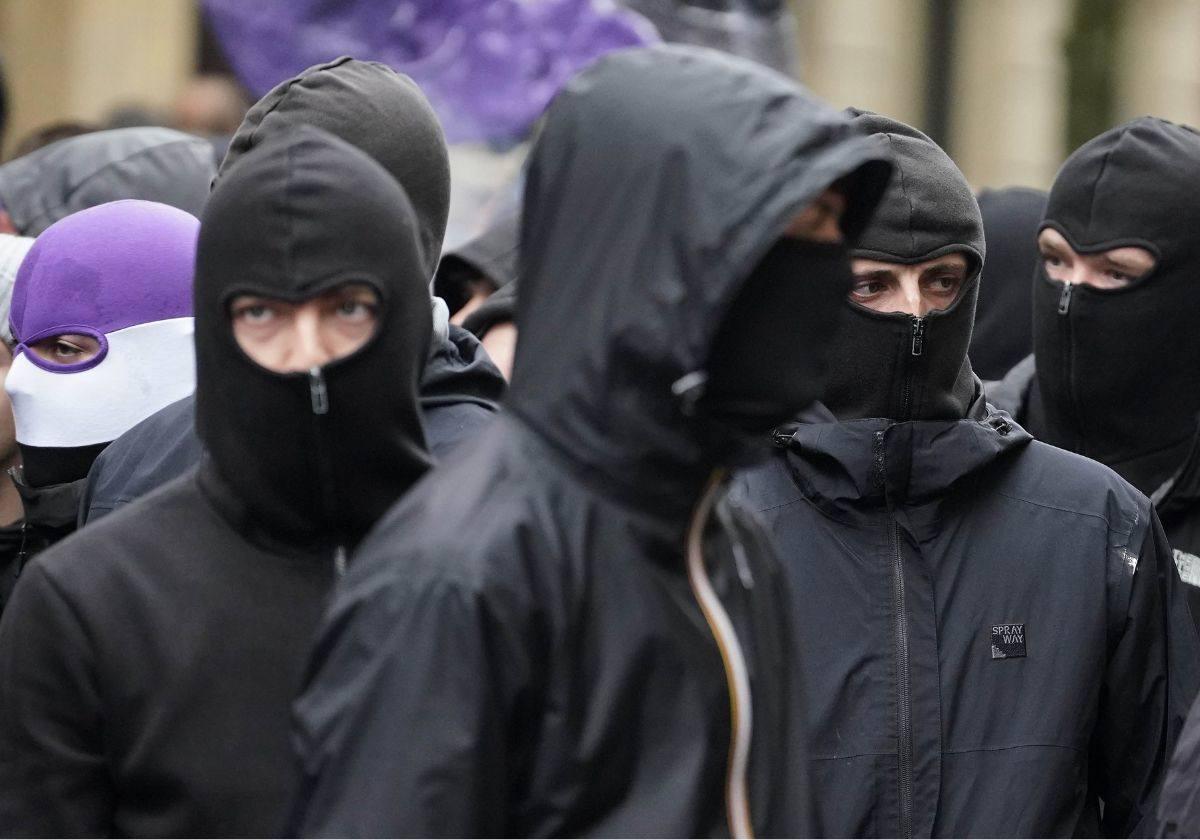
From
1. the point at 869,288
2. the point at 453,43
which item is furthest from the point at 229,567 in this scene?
the point at 453,43

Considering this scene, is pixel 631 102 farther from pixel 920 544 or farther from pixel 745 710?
pixel 920 544

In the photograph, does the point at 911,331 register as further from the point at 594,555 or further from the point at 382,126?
the point at 594,555

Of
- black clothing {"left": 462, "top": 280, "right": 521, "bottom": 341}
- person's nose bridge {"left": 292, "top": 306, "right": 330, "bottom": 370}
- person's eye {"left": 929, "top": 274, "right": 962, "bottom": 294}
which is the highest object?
person's nose bridge {"left": 292, "top": 306, "right": 330, "bottom": 370}

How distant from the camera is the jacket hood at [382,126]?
3773 mm

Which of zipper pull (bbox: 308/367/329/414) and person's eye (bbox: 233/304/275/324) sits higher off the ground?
person's eye (bbox: 233/304/275/324)

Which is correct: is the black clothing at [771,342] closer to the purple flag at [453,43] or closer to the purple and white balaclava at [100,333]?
the purple and white balaclava at [100,333]

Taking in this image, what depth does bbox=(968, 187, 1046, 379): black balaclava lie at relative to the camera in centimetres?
588

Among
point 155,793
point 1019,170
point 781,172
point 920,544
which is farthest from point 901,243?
point 1019,170

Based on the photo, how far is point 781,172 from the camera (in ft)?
7.92

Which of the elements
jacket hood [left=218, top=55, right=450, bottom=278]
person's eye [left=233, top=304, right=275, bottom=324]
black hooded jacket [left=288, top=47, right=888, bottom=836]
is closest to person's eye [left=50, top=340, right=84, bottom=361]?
jacket hood [left=218, top=55, right=450, bottom=278]

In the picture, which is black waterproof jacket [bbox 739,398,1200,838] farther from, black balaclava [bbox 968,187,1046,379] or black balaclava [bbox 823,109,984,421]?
black balaclava [bbox 968,187,1046,379]

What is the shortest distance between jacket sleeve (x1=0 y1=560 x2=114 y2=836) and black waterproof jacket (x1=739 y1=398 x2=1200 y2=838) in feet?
4.22

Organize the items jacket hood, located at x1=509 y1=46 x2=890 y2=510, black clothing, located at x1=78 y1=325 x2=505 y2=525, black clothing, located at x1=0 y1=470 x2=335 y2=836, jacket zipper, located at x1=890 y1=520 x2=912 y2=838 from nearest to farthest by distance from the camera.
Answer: jacket hood, located at x1=509 y1=46 x2=890 y2=510 → black clothing, located at x1=0 y1=470 x2=335 y2=836 → black clothing, located at x1=78 y1=325 x2=505 y2=525 → jacket zipper, located at x1=890 y1=520 x2=912 y2=838

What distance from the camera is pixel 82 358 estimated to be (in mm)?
4020
